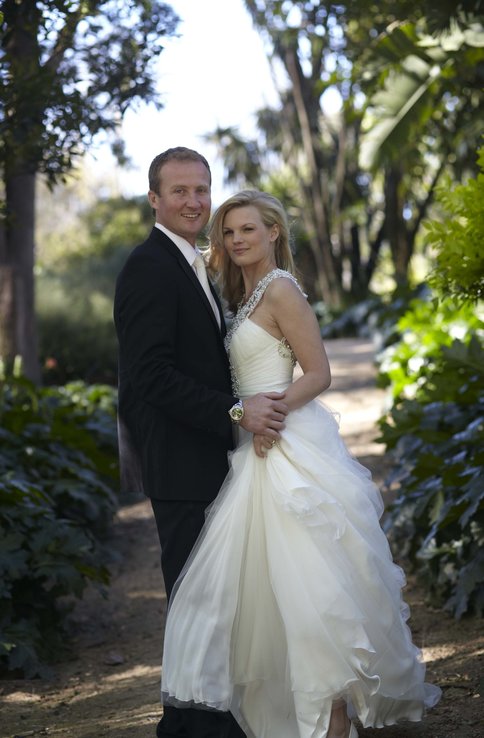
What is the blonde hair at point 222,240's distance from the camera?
3732mm

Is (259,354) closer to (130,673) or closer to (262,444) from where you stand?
(262,444)

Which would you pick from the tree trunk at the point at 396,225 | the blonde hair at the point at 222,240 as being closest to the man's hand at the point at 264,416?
the blonde hair at the point at 222,240

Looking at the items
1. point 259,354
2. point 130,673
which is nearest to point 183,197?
point 259,354

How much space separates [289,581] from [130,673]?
2.04m

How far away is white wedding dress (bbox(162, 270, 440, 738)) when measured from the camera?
3316 millimetres

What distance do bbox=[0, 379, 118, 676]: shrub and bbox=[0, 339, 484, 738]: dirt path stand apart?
8.0 inches

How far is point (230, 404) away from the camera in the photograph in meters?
3.48

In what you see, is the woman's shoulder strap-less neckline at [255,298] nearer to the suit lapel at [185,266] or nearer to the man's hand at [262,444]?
the suit lapel at [185,266]

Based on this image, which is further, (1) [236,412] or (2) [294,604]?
(1) [236,412]

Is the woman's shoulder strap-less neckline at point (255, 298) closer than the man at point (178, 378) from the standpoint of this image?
No

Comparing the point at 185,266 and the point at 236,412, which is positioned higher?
the point at 185,266

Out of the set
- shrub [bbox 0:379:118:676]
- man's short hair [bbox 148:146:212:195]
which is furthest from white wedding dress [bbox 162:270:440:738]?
shrub [bbox 0:379:118:676]

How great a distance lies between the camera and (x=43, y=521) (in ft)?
17.4

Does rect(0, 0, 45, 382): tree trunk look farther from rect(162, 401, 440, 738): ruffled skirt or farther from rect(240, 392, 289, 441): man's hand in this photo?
rect(162, 401, 440, 738): ruffled skirt
